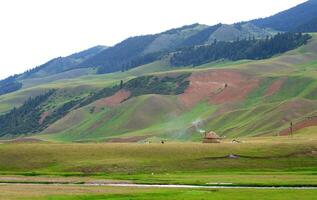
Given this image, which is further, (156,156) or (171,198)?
(156,156)

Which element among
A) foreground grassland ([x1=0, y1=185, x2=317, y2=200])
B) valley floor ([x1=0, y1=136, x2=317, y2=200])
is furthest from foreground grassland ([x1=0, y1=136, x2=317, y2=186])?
foreground grassland ([x1=0, y1=185, x2=317, y2=200])

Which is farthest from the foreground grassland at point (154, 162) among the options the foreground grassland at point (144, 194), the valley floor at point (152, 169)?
the foreground grassland at point (144, 194)

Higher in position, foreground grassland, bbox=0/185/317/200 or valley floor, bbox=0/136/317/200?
foreground grassland, bbox=0/185/317/200

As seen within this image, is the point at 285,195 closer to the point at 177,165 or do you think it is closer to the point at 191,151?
the point at 177,165

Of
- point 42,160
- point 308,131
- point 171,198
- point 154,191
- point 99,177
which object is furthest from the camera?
point 308,131

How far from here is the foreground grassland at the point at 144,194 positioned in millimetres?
65875

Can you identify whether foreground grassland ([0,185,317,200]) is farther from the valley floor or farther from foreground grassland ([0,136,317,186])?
foreground grassland ([0,136,317,186])

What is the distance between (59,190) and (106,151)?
171ft

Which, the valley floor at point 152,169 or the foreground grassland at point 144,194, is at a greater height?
the foreground grassland at point 144,194

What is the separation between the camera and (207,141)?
151625 mm

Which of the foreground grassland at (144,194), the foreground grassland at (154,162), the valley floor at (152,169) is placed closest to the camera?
the foreground grassland at (144,194)

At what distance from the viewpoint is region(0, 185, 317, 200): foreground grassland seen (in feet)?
216

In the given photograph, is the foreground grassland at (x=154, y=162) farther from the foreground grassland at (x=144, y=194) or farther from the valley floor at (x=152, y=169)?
the foreground grassland at (x=144, y=194)

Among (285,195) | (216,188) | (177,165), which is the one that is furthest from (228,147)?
(285,195)
